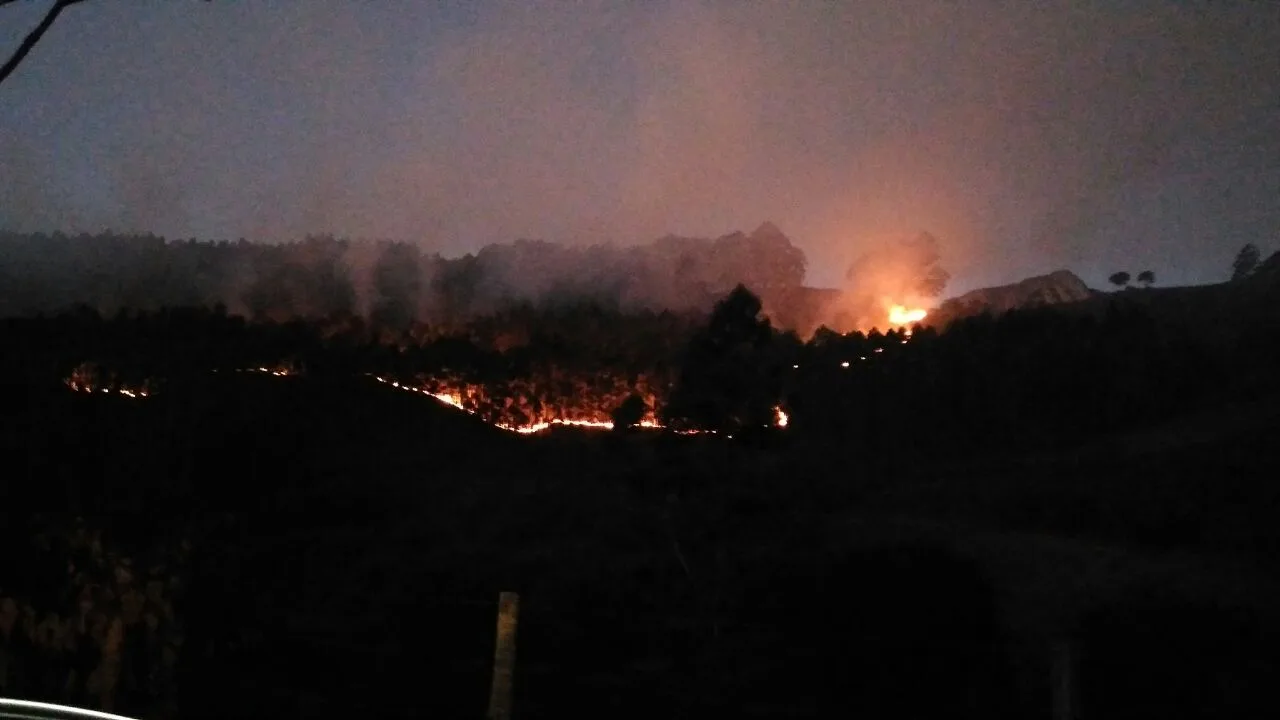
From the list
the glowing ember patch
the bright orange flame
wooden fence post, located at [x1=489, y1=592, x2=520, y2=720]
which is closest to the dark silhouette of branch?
wooden fence post, located at [x1=489, y1=592, x2=520, y2=720]

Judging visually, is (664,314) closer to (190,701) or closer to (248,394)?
(248,394)

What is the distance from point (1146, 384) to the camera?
122 ft

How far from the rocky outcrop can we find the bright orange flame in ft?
6.13

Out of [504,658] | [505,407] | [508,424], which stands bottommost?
[504,658]

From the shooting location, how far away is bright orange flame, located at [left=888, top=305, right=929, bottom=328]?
1833 inches

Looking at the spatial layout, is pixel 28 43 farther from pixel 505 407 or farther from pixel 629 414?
pixel 505 407

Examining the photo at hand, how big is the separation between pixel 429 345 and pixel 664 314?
7967mm

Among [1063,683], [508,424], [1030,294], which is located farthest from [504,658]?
[1030,294]

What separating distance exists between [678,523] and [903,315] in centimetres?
2564

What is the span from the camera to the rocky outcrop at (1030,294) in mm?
49719

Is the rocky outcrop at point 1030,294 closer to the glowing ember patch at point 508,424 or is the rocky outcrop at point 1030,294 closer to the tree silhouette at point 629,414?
the glowing ember patch at point 508,424

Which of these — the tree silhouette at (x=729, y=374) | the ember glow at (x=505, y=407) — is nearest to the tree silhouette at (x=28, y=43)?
the tree silhouette at (x=729, y=374)

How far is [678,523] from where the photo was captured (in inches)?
910

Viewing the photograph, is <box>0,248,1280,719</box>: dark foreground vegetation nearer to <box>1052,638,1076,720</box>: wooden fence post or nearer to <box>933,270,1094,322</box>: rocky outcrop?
<box>1052,638,1076,720</box>: wooden fence post
